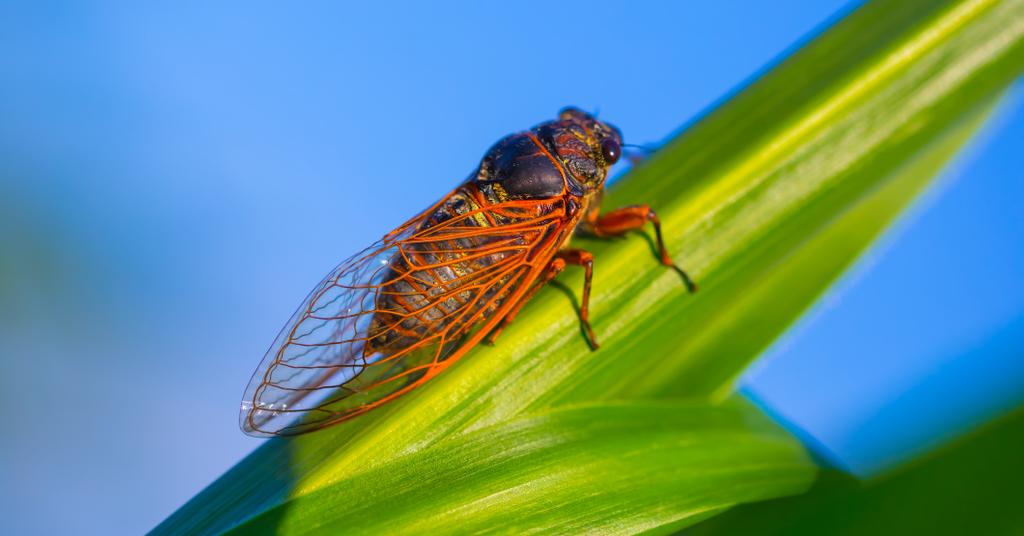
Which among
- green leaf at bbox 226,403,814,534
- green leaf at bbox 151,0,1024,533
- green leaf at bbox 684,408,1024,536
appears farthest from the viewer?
green leaf at bbox 151,0,1024,533

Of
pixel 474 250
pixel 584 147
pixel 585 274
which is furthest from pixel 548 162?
pixel 585 274

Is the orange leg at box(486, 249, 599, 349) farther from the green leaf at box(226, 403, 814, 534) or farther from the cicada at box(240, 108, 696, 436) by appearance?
the green leaf at box(226, 403, 814, 534)

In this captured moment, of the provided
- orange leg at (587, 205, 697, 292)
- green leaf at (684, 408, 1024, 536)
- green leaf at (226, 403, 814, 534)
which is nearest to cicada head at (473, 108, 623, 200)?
orange leg at (587, 205, 697, 292)

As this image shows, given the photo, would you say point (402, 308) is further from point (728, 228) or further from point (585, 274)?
point (728, 228)

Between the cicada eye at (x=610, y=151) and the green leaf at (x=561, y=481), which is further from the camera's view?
the cicada eye at (x=610, y=151)

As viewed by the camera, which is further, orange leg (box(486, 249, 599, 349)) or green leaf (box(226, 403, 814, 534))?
orange leg (box(486, 249, 599, 349))

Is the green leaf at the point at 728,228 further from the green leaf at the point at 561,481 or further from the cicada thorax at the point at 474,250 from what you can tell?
the cicada thorax at the point at 474,250

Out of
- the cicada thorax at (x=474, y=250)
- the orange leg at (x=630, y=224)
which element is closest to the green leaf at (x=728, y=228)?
the orange leg at (x=630, y=224)
